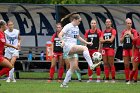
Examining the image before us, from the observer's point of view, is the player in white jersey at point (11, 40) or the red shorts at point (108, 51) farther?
the player in white jersey at point (11, 40)

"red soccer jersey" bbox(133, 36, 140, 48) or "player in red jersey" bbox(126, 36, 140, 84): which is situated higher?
"red soccer jersey" bbox(133, 36, 140, 48)

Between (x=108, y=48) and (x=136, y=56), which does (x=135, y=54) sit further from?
(x=108, y=48)

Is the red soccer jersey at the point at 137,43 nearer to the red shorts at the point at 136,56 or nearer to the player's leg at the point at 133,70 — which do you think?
the red shorts at the point at 136,56

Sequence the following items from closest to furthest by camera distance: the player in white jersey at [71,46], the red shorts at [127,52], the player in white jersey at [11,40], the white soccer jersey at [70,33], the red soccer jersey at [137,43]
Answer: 1. the player in white jersey at [71,46]
2. the white soccer jersey at [70,33]
3. the red soccer jersey at [137,43]
4. the red shorts at [127,52]
5. the player in white jersey at [11,40]

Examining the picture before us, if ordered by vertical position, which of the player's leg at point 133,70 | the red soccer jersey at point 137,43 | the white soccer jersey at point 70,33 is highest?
the white soccer jersey at point 70,33

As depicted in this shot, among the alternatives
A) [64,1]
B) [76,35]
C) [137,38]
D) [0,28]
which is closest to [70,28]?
[76,35]

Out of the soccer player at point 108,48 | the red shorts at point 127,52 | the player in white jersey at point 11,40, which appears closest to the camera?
the red shorts at point 127,52

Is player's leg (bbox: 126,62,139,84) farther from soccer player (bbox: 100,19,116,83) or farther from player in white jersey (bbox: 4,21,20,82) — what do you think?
player in white jersey (bbox: 4,21,20,82)

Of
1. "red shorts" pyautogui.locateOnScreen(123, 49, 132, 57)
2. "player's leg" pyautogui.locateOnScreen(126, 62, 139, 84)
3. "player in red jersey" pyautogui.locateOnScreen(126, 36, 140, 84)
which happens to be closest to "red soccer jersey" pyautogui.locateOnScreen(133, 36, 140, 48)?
"player in red jersey" pyautogui.locateOnScreen(126, 36, 140, 84)

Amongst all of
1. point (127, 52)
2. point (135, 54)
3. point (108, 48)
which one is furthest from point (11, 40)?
point (135, 54)

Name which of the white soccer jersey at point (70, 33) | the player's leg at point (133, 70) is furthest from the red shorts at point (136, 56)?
the white soccer jersey at point (70, 33)

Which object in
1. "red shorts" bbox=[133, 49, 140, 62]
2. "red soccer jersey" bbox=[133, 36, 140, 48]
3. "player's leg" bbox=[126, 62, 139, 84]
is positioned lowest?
"player's leg" bbox=[126, 62, 139, 84]

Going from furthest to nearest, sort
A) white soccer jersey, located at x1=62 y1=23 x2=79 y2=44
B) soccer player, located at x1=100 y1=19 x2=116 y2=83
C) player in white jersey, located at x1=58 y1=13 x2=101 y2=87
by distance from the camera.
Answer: soccer player, located at x1=100 y1=19 x2=116 y2=83, white soccer jersey, located at x1=62 y1=23 x2=79 y2=44, player in white jersey, located at x1=58 y1=13 x2=101 y2=87

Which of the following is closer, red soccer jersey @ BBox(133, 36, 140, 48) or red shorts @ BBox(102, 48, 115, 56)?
red soccer jersey @ BBox(133, 36, 140, 48)
